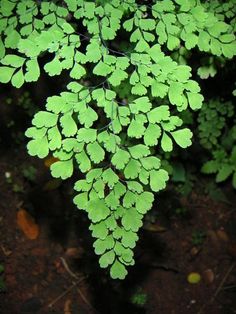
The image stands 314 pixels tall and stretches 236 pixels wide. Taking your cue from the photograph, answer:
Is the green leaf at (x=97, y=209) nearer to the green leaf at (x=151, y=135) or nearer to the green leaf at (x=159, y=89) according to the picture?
the green leaf at (x=151, y=135)

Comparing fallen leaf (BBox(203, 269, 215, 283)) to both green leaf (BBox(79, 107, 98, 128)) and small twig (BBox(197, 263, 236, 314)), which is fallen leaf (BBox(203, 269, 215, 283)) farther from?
green leaf (BBox(79, 107, 98, 128))

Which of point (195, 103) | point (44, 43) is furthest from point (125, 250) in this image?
point (44, 43)

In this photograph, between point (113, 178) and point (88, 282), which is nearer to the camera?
point (113, 178)

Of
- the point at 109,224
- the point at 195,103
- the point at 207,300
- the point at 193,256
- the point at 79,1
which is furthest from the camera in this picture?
the point at 193,256

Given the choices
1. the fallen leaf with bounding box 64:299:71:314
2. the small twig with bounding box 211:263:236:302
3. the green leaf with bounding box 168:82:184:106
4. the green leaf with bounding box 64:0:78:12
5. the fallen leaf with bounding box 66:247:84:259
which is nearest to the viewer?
the green leaf with bounding box 168:82:184:106

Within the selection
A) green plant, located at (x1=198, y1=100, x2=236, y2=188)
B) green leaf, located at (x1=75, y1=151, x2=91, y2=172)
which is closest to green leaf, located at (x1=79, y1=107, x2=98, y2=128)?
green leaf, located at (x1=75, y1=151, x2=91, y2=172)

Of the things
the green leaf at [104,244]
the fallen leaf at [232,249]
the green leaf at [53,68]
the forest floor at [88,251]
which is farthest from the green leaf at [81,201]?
the fallen leaf at [232,249]

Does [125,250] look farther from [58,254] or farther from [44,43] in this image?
[58,254]

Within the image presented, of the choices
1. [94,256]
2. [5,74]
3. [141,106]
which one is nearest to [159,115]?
[141,106]
